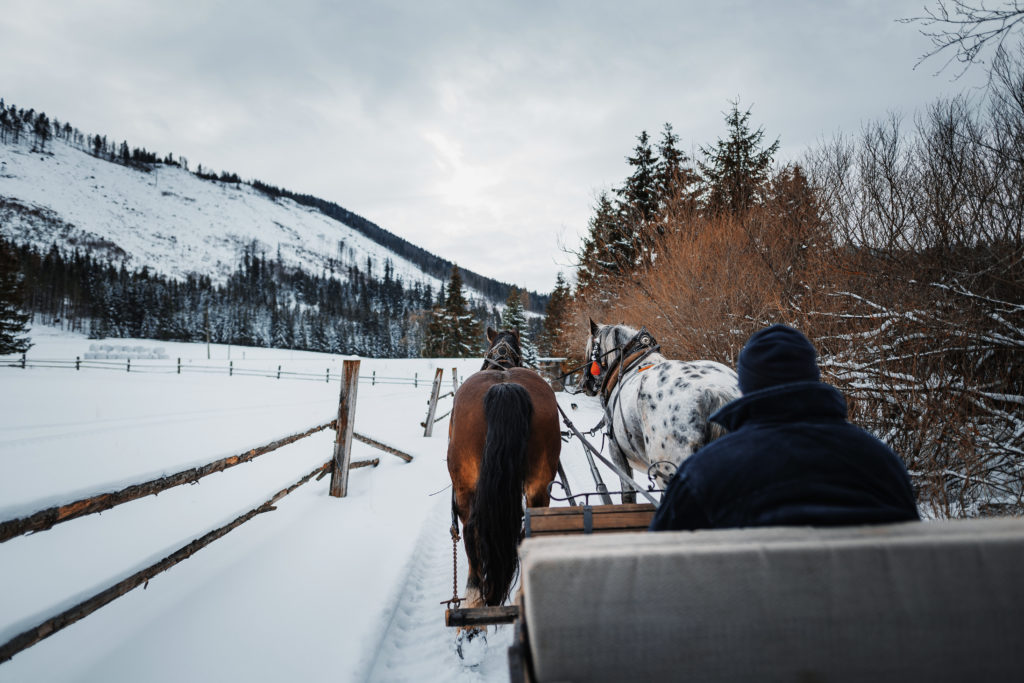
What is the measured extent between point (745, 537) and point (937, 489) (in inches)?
188

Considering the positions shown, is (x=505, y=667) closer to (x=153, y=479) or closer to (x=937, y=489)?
(x=153, y=479)

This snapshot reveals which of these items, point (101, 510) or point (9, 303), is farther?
point (9, 303)

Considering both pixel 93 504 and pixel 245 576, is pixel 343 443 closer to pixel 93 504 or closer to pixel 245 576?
pixel 245 576

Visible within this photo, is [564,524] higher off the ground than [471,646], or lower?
higher

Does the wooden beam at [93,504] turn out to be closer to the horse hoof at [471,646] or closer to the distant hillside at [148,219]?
the horse hoof at [471,646]

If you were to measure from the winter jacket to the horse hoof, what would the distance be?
188 centimetres

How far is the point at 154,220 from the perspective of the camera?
14612 cm

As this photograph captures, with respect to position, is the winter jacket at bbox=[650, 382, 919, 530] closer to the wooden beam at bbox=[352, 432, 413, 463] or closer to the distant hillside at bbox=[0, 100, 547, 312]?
the wooden beam at bbox=[352, 432, 413, 463]

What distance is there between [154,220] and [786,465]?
19765 cm

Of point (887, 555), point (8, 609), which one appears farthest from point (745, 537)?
point (8, 609)

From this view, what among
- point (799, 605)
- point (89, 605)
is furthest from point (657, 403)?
point (89, 605)

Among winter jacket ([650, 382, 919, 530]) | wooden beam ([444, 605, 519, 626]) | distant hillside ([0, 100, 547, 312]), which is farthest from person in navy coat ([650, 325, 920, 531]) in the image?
distant hillside ([0, 100, 547, 312])

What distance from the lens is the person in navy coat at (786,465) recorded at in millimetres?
1180

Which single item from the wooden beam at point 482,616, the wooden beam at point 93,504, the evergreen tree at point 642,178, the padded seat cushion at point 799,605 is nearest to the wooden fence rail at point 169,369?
the evergreen tree at point 642,178
